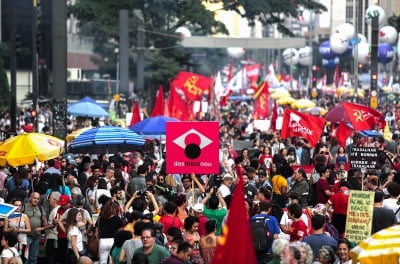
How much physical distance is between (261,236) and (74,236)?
2341 millimetres

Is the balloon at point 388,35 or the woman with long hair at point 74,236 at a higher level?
the balloon at point 388,35

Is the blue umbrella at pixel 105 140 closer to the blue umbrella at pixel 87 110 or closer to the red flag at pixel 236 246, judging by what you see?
the red flag at pixel 236 246

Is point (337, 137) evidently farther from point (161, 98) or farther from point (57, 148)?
point (57, 148)

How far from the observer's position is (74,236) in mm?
16078

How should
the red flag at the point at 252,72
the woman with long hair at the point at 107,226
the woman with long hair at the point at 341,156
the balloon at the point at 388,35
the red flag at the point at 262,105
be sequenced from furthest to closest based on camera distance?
1. the red flag at the point at 252,72
2. the balloon at the point at 388,35
3. the red flag at the point at 262,105
4. the woman with long hair at the point at 341,156
5. the woman with long hair at the point at 107,226

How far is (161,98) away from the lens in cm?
3559

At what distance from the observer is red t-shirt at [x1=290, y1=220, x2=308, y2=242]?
15.3 meters

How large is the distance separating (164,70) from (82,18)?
4.82m

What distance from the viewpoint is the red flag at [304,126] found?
27.7 metres

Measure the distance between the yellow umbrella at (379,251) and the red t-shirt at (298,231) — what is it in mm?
3410

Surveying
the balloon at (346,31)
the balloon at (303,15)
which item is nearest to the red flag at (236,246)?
the balloon at (303,15)

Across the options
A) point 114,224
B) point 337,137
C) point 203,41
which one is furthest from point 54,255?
point 203,41

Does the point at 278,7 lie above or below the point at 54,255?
above

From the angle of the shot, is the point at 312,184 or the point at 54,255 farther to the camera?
the point at 312,184
